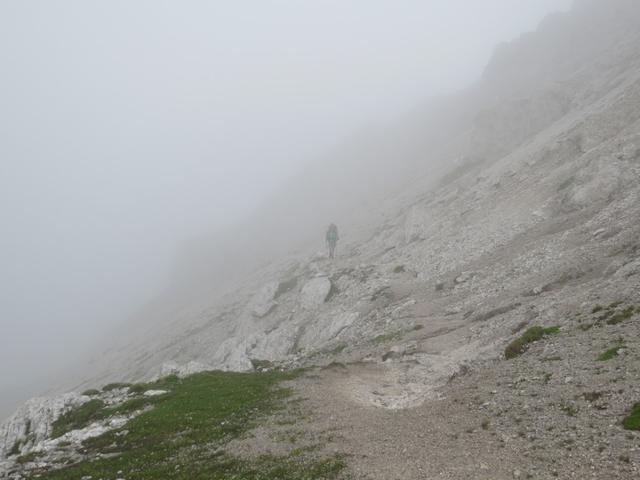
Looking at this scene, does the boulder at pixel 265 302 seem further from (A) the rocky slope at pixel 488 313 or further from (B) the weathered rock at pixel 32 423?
(B) the weathered rock at pixel 32 423

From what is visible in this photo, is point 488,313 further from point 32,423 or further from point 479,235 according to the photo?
point 32,423

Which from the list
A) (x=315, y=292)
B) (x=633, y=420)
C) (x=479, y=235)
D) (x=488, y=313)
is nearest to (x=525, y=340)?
(x=488, y=313)

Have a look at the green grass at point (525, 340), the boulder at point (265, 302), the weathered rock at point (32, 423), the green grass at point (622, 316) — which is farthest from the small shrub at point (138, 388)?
the green grass at point (622, 316)

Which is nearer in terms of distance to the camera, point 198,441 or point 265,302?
point 198,441

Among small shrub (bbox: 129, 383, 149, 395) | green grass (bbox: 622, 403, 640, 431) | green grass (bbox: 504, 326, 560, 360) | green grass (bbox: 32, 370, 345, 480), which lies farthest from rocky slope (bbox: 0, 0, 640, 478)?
small shrub (bbox: 129, 383, 149, 395)

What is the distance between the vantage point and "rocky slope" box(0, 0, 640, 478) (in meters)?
20.0

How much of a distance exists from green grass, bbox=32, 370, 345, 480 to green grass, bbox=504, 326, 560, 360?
50.2 feet

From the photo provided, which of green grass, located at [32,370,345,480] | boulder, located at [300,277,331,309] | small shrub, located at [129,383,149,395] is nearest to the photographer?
green grass, located at [32,370,345,480]

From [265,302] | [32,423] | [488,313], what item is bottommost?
[488,313]

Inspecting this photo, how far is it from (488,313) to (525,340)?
397 inches

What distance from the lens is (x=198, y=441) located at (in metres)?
25.4

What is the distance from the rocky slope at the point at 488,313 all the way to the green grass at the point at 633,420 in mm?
595

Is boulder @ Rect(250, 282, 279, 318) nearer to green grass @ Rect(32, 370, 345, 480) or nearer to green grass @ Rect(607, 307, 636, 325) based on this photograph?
green grass @ Rect(32, 370, 345, 480)

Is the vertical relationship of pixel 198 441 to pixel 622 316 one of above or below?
above
